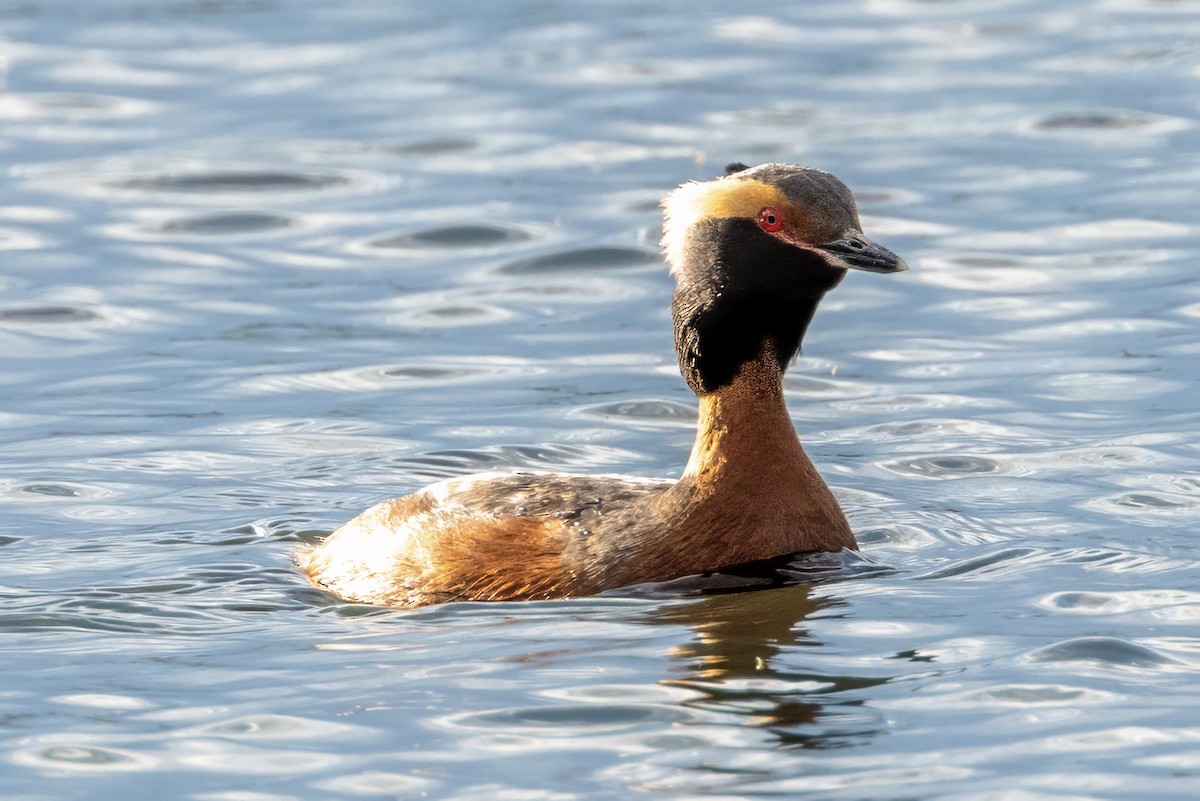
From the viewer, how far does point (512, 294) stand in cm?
1698

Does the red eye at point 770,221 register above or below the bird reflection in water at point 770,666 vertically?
above

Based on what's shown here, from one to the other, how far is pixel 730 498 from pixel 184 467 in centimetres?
438

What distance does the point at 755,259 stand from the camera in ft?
32.1

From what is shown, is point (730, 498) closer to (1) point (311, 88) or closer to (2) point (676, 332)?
(2) point (676, 332)

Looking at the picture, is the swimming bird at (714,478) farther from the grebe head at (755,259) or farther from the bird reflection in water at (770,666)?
the bird reflection in water at (770,666)

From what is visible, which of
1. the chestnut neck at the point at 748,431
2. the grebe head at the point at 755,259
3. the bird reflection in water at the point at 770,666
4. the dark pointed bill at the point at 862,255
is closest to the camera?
the bird reflection in water at the point at 770,666

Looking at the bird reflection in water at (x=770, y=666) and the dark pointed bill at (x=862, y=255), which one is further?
the dark pointed bill at (x=862, y=255)

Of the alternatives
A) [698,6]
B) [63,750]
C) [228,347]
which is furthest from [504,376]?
[698,6]

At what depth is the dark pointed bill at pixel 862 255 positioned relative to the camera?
31.4 feet

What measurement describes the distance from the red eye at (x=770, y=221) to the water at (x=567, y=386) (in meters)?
1.56

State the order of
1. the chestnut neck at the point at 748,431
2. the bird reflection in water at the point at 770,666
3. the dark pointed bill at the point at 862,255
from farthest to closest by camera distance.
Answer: the chestnut neck at the point at 748,431 < the dark pointed bill at the point at 862,255 < the bird reflection in water at the point at 770,666

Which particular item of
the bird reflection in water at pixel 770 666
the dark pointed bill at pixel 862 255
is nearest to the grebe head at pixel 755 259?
the dark pointed bill at pixel 862 255

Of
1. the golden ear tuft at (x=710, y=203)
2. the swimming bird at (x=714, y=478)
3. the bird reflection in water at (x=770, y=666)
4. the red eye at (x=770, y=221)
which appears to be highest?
the golden ear tuft at (x=710, y=203)

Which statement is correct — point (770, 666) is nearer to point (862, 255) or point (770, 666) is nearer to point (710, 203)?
point (862, 255)
